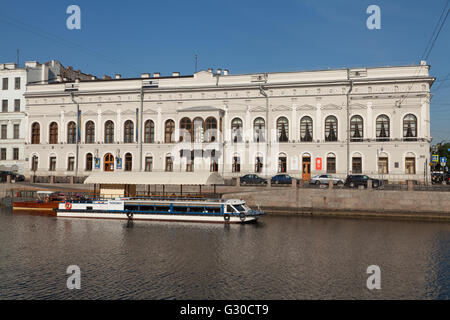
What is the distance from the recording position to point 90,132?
58281 mm

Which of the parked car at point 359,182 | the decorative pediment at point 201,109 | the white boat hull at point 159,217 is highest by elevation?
the decorative pediment at point 201,109

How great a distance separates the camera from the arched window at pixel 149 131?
2202 inches

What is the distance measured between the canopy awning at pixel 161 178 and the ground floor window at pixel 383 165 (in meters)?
21.4

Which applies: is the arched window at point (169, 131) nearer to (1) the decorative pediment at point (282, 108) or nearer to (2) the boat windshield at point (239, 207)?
(1) the decorative pediment at point (282, 108)

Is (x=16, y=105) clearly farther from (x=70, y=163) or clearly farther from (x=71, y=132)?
(x=70, y=163)

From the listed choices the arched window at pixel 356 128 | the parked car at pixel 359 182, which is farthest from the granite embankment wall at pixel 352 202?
the arched window at pixel 356 128

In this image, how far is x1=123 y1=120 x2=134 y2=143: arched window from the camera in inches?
2228

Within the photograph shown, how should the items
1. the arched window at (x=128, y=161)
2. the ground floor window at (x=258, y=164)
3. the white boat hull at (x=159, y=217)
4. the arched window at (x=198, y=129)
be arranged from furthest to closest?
the arched window at (x=128, y=161) → the arched window at (x=198, y=129) → the ground floor window at (x=258, y=164) → the white boat hull at (x=159, y=217)

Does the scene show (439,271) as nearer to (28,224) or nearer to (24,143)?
(28,224)

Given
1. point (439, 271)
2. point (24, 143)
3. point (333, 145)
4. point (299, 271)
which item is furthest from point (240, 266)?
point (24, 143)

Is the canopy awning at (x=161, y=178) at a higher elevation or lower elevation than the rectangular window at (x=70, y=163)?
lower

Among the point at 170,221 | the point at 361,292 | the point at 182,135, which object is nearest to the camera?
the point at 361,292

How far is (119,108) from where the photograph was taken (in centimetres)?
5669
